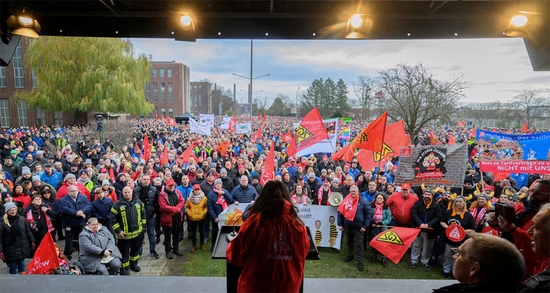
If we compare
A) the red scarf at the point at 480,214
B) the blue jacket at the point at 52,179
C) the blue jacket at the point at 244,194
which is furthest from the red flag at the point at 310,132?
the blue jacket at the point at 52,179

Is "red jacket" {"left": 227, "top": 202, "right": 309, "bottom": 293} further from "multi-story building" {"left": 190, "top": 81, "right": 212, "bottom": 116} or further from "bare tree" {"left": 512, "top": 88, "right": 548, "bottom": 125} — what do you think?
"multi-story building" {"left": 190, "top": 81, "right": 212, "bottom": 116}

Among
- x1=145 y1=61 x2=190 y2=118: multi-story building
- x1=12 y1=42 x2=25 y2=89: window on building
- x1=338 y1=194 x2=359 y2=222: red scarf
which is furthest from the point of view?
x1=145 y1=61 x2=190 y2=118: multi-story building

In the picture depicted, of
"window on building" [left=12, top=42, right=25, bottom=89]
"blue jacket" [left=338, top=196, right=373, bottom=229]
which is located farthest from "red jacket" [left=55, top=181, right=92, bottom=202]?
"window on building" [left=12, top=42, right=25, bottom=89]

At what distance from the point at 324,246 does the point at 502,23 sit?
559 centimetres

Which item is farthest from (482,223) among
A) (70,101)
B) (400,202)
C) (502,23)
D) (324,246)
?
(70,101)

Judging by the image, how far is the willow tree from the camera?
2203cm

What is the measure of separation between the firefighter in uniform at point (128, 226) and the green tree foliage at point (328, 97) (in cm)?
6040

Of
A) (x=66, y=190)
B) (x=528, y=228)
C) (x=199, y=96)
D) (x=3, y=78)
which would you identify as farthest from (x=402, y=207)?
(x=199, y=96)

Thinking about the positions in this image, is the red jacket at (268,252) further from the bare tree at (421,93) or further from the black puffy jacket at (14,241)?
the bare tree at (421,93)

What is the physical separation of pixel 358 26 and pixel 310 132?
5452mm

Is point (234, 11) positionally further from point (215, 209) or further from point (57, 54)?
point (57, 54)

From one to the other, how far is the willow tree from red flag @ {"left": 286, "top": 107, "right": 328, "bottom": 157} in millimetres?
19410

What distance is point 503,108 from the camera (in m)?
52.4

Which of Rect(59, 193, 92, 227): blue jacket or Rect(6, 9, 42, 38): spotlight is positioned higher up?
Rect(6, 9, 42, 38): spotlight
